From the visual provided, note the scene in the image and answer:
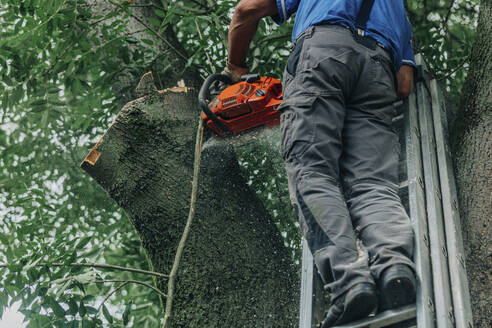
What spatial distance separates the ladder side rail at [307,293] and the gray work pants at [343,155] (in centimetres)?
23

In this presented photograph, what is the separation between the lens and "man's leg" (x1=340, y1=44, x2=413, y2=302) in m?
2.08

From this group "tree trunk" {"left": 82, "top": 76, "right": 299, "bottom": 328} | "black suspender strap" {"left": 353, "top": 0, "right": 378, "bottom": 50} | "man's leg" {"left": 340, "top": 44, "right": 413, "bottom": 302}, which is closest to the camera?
"man's leg" {"left": 340, "top": 44, "right": 413, "bottom": 302}

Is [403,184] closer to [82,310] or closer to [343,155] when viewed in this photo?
[343,155]

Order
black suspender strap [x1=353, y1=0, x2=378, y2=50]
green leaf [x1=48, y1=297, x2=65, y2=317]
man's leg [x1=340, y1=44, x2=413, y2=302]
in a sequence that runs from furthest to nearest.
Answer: black suspender strap [x1=353, y1=0, x2=378, y2=50] → green leaf [x1=48, y1=297, x2=65, y2=317] → man's leg [x1=340, y1=44, x2=413, y2=302]

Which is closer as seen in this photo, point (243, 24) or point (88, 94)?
point (243, 24)

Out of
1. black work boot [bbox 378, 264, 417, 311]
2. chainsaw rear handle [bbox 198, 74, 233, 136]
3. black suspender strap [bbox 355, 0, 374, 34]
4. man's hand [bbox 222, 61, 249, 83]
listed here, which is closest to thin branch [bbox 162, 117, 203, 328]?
chainsaw rear handle [bbox 198, 74, 233, 136]

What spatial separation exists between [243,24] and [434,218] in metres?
1.43

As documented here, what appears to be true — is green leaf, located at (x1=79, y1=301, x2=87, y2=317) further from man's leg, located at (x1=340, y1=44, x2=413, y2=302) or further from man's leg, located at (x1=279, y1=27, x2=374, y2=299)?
man's leg, located at (x1=340, y1=44, x2=413, y2=302)

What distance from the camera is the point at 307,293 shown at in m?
2.40

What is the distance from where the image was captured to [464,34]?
→ 16.1 ft

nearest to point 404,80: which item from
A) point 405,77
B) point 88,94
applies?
point 405,77

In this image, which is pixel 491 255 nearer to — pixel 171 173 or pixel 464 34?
pixel 171 173

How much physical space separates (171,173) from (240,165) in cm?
47

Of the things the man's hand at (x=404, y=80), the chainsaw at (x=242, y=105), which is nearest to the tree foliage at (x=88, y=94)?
the chainsaw at (x=242, y=105)
